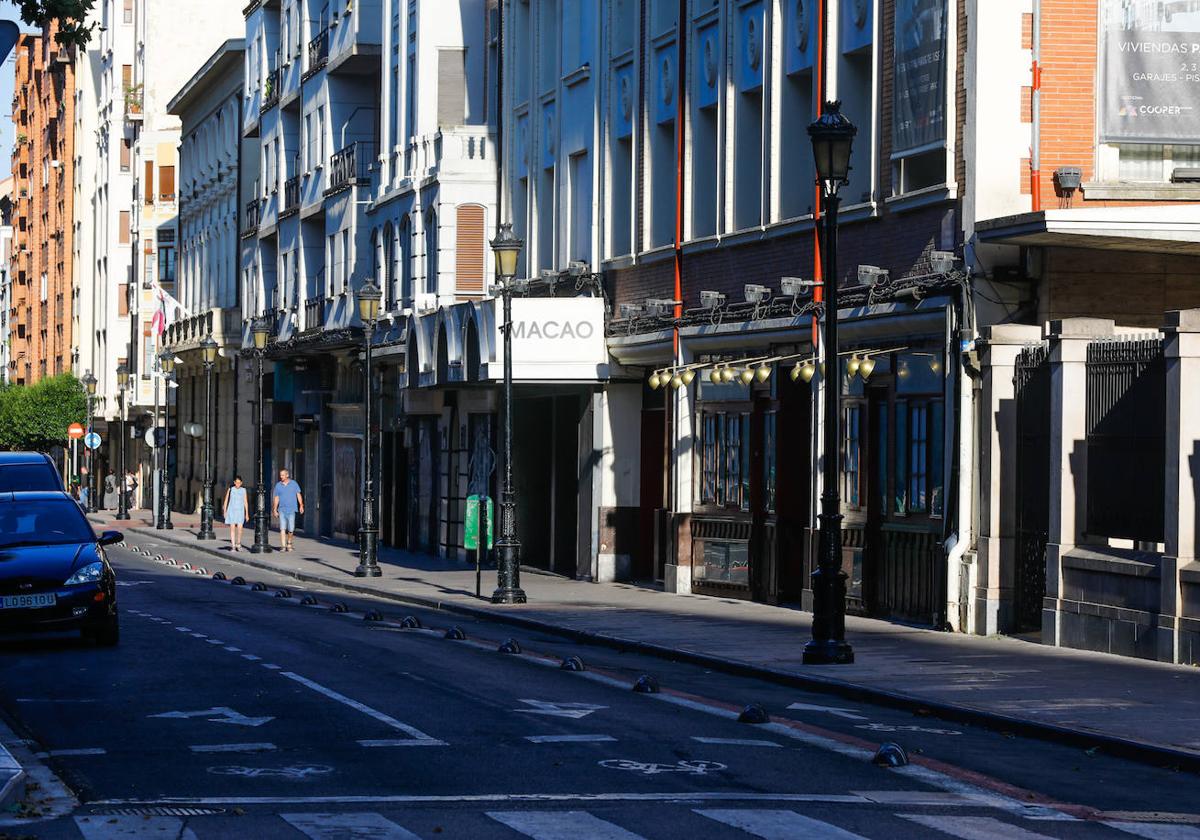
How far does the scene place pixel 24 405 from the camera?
100812 mm

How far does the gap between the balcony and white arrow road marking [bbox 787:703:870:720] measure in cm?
4636

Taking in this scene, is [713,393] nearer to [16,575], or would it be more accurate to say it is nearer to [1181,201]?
[1181,201]

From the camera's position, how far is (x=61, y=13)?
15625 mm

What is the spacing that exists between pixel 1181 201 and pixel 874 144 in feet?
13.2

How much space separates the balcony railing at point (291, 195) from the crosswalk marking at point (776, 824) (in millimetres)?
47954

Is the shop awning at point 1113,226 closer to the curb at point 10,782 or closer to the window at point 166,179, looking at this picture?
the curb at point 10,782

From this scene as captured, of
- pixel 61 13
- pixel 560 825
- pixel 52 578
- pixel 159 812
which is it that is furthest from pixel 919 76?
pixel 159 812

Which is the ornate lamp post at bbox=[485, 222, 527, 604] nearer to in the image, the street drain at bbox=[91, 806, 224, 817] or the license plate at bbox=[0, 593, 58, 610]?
the license plate at bbox=[0, 593, 58, 610]

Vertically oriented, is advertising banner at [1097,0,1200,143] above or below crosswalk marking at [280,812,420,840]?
above

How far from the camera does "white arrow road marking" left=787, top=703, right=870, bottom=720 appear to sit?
1480 centimetres

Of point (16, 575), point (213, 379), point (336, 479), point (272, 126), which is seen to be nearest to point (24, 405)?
point (213, 379)

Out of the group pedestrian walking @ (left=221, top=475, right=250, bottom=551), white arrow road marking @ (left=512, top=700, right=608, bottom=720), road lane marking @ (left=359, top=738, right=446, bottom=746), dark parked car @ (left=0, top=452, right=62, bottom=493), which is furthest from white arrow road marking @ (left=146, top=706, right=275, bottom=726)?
pedestrian walking @ (left=221, top=475, right=250, bottom=551)

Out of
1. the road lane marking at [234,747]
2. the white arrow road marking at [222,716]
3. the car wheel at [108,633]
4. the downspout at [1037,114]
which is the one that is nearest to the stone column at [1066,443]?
the downspout at [1037,114]

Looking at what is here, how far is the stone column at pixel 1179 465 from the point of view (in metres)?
17.8
